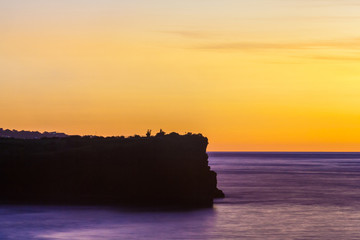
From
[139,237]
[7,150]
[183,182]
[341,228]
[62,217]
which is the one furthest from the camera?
[7,150]

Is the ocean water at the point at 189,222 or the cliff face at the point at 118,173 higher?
the cliff face at the point at 118,173

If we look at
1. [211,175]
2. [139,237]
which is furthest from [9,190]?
[139,237]

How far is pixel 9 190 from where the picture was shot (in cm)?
6706

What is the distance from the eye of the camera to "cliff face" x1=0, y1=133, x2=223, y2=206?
6378 centimetres

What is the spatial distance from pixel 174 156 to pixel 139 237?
65.4 feet

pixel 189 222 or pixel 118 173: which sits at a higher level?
pixel 118 173

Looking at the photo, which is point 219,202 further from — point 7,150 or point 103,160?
point 7,150

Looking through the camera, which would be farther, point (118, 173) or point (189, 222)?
point (118, 173)

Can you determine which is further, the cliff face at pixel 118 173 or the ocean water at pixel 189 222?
the cliff face at pixel 118 173

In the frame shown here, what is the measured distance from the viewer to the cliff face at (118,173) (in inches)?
2511

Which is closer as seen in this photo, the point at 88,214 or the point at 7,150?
the point at 88,214

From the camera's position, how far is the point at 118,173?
213 feet

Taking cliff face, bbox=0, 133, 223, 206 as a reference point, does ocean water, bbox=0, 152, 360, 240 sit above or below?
below

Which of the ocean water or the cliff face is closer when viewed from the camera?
the ocean water
